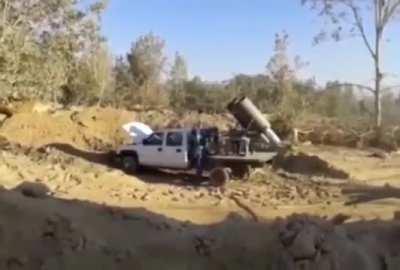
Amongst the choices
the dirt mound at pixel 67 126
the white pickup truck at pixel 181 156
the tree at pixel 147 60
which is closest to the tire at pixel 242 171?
the white pickup truck at pixel 181 156

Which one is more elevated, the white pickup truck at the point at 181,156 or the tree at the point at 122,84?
the tree at the point at 122,84

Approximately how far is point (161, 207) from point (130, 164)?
879 cm

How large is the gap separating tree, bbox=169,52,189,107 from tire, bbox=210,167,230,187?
25446mm

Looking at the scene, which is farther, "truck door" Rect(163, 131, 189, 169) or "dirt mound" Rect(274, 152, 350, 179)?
"dirt mound" Rect(274, 152, 350, 179)

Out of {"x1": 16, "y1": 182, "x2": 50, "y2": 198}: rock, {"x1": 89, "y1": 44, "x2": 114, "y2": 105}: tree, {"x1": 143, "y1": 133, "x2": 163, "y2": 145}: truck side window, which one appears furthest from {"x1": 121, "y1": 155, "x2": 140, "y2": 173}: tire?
{"x1": 16, "y1": 182, "x2": 50, "y2": 198}: rock

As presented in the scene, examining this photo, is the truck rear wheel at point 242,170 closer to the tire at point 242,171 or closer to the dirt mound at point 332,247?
the tire at point 242,171

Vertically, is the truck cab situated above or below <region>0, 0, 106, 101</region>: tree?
below

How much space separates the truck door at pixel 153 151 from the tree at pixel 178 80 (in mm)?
22796

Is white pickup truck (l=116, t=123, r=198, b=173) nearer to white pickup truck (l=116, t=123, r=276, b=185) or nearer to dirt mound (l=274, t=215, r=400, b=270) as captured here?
white pickup truck (l=116, t=123, r=276, b=185)

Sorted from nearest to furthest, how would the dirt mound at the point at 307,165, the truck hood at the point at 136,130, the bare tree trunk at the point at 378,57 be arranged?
1. the dirt mound at the point at 307,165
2. the truck hood at the point at 136,130
3. the bare tree trunk at the point at 378,57

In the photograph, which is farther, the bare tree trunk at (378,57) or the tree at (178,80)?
the tree at (178,80)

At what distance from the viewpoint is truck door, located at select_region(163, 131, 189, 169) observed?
25.2 m

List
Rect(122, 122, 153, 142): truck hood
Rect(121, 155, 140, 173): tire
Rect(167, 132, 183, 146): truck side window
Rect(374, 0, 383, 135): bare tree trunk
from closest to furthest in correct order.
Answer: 1. Rect(167, 132, 183, 146): truck side window
2. Rect(121, 155, 140, 173): tire
3. Rect(122, 122, 153, 142): truck hood
4. Rect(374, 0, 383, 135): bare tree trunk

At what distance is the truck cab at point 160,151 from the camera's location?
82.9 feet
